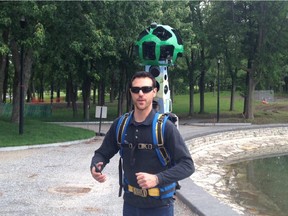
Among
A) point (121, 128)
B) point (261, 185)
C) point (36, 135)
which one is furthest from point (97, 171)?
point (36, 135)

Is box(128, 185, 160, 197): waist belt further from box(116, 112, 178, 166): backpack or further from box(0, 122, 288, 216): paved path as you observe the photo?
box(0, 122, 288, 216): paved path

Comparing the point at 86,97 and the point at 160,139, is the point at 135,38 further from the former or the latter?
the point at 160,139

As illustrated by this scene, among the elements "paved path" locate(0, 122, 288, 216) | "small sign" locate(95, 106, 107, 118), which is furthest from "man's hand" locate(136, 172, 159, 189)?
"small sign" locate(95, 106, 107, 118)

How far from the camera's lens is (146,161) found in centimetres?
320

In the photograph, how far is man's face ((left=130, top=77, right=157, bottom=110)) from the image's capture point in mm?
3264

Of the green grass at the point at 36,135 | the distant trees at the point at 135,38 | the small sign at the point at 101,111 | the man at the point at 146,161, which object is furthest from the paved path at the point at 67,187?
the distant trees at the point at 135,38

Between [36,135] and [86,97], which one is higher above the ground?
[86,97]

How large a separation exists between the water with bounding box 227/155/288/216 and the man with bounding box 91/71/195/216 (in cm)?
562

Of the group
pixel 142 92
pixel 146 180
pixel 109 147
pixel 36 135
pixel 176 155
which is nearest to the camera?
pixel 146 180

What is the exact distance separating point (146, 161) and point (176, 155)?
0.23 m

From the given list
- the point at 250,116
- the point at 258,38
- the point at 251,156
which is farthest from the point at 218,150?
the point at 258,38

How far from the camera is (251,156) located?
61.9 feet

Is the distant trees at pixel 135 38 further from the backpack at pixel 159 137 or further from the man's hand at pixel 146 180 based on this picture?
the man's hand at pixel 146 180

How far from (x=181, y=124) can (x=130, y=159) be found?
82.9ft
